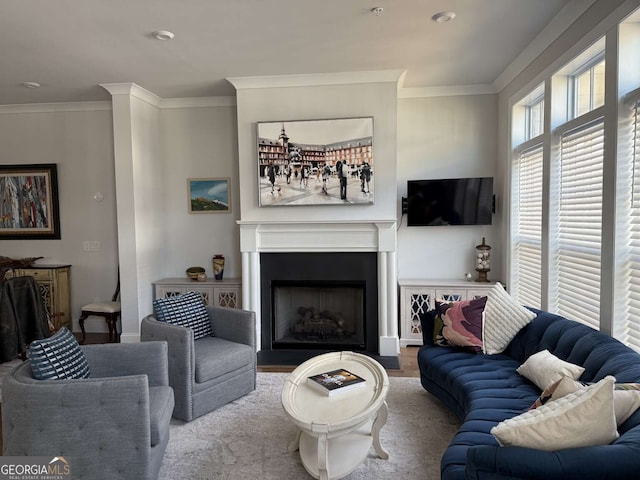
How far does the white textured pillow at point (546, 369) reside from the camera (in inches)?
85.6

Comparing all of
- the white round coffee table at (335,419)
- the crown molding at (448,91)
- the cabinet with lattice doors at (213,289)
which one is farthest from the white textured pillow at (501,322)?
the cabinet with lattice doors at (213,289)

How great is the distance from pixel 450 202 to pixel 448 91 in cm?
127

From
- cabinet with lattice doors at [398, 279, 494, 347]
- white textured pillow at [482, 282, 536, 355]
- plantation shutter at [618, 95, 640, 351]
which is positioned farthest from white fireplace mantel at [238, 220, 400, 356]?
plantation shutter at [618, 95, 640, 351]

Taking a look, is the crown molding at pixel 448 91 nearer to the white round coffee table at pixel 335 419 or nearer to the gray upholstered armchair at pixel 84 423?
the white round coffee table at pixel 335 419

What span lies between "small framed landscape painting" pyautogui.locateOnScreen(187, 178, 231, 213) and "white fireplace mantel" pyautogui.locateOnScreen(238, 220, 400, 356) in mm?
783

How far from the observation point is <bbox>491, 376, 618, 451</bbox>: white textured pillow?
1.41 m

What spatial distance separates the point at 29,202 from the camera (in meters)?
5.04

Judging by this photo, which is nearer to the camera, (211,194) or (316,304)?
(316,304)

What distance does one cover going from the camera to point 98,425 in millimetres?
1959

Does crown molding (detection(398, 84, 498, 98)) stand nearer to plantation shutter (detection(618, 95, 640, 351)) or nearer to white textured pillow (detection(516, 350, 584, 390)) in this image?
plantation shutter (detection(618, 95, 640, 351))

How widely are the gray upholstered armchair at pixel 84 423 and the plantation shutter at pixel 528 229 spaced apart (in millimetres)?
3253

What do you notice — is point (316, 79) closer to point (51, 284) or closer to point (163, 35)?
point (163, 35)

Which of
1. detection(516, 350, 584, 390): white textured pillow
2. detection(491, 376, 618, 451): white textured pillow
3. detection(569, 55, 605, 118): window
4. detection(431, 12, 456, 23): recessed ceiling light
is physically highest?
detection(431, 12, 456, 23): recessed ceiling light

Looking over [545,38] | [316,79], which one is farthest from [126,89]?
[545,38]
